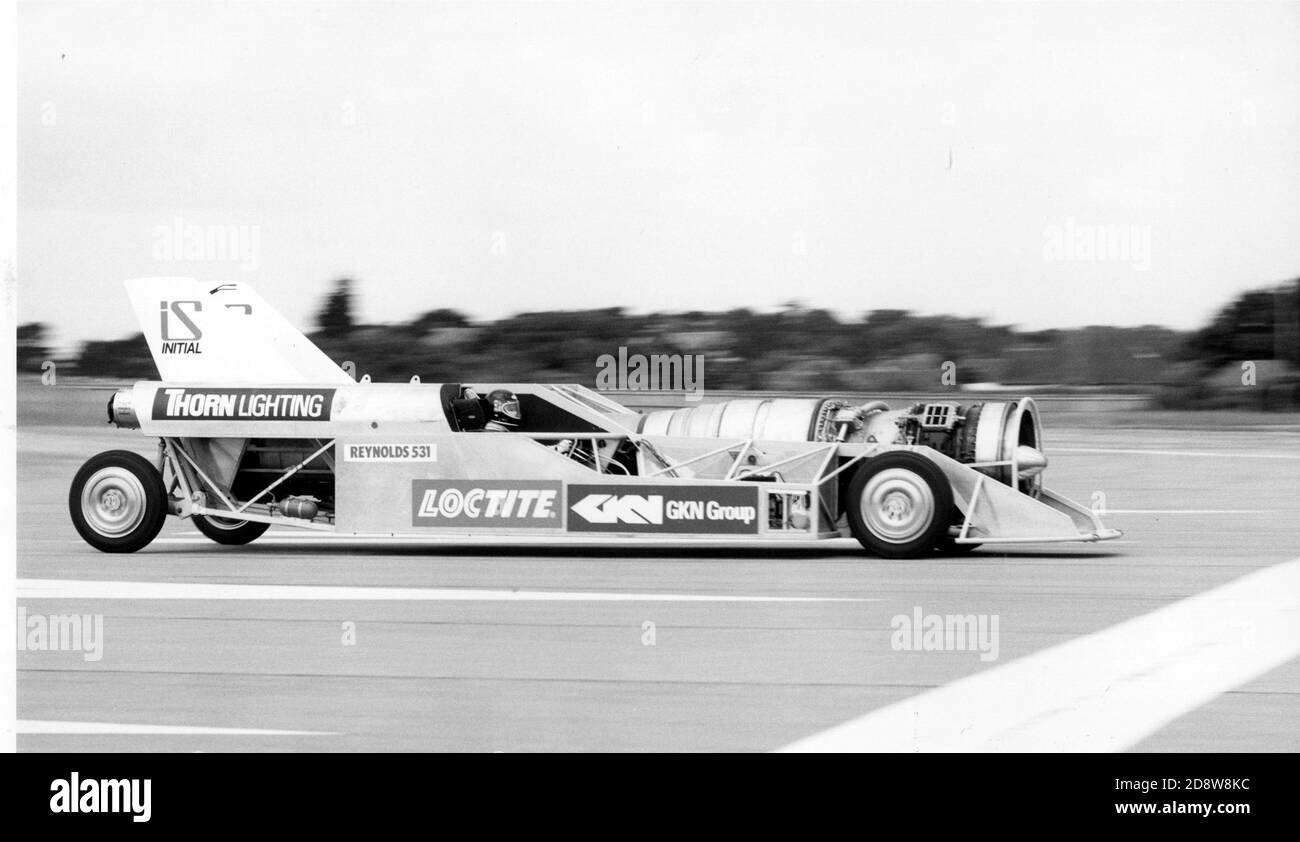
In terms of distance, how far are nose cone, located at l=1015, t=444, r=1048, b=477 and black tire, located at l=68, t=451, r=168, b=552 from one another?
628 centimetres

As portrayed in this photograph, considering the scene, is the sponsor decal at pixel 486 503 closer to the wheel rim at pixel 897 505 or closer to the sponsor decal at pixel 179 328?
the wheel rim at pixel 897 505

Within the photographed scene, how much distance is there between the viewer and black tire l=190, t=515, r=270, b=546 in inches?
477

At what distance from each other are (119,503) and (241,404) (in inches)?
49.1

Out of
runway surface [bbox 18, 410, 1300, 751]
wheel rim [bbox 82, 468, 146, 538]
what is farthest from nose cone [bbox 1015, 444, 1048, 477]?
wheel rim [bbox 82, 468, 146, 538]

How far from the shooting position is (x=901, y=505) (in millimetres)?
10492

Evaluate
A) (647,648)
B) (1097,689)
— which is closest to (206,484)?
(647,648)

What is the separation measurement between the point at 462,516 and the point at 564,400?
1239 mm

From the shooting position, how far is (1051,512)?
10406 millimetres

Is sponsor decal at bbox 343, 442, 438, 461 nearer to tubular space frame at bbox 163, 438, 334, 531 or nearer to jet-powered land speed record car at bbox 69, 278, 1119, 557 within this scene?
jet-powered land speed record car at bbox 69, 278, 1119, 557

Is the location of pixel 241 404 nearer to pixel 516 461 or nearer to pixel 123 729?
pixel 516 461

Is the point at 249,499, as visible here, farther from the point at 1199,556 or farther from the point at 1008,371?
the point at 1008,371

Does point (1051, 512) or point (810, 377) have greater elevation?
point (810, 377)
